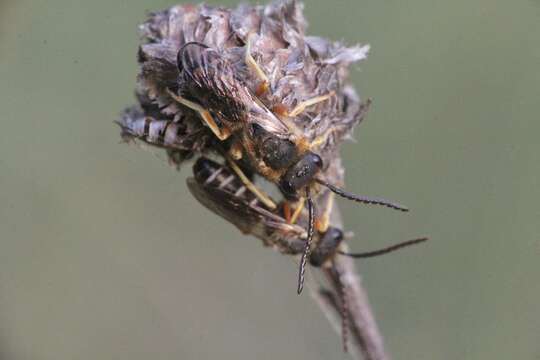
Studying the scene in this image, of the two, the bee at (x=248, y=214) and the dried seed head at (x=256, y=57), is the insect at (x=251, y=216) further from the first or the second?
the dried seed head at (x=256, y=57)

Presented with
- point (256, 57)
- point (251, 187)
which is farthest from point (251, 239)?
point (256, 57)

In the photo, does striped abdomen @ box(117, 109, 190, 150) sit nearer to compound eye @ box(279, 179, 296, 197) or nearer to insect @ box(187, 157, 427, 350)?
insect @ box(187, 157, 427, 350)

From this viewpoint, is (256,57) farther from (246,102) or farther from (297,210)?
(297,210)

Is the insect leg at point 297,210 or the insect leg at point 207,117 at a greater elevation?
the insect leg at point 207,117

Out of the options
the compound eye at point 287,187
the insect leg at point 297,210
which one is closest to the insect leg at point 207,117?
the compound eye at point 287,187

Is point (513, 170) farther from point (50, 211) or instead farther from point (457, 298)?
point (50, 211)

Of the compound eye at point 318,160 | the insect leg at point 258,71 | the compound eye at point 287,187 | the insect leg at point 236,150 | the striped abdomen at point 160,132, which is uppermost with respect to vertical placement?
the insect leg at point 258,71
